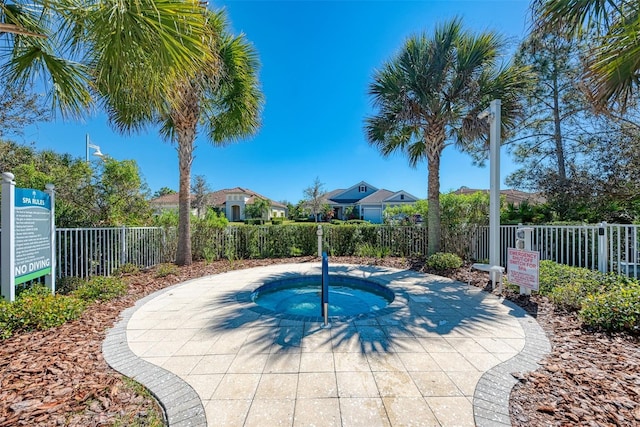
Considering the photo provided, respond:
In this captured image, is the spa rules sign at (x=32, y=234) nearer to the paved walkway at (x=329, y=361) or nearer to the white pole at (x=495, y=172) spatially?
the paved walkway at (x=329, y=361)

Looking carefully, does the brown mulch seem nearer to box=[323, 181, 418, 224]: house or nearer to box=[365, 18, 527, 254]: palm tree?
box=[365, 18, 527, 254]: palm tree

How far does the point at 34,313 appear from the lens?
144 inches

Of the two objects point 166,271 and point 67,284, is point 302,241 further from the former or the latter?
point 67,284

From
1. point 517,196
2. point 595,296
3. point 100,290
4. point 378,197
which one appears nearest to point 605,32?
point 595,296

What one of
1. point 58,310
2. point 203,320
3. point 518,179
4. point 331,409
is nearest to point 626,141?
point 518,179

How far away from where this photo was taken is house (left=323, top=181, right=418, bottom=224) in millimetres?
33062

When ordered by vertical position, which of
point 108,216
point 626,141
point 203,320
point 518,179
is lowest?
point 203,320

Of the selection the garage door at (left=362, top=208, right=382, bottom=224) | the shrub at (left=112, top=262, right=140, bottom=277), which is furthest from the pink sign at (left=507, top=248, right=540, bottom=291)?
the garage door at (left=362, top=208, right=382, bottom=224)

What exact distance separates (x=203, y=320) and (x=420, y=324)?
3.41 m

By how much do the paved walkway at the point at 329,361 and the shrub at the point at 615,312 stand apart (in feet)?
2.40

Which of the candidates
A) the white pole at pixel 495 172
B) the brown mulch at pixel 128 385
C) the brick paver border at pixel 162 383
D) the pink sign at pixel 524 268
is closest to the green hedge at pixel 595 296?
the brown mulch at pixel 128 385

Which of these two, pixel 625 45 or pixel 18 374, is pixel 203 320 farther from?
pixel 625 45

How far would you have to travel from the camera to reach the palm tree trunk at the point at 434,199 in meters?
8.34

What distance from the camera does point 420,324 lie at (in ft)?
13.0
